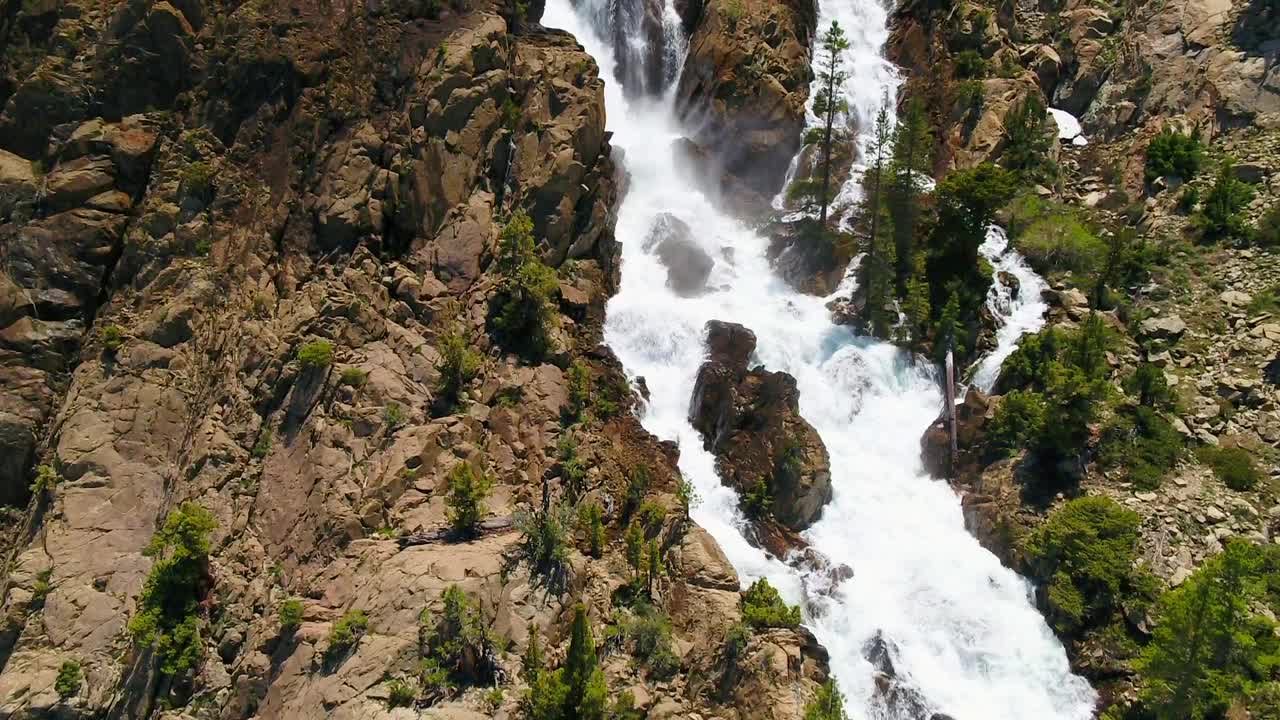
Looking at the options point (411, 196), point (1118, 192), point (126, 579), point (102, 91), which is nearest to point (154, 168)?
point (102, 91)

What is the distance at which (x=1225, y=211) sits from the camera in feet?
141

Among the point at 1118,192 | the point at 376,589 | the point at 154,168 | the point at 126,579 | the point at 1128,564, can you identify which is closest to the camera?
the point at 376,589

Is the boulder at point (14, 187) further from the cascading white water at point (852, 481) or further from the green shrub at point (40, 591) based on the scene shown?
the cascading white water at point (852, 481)

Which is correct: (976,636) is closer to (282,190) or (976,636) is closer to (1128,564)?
(1128,564)

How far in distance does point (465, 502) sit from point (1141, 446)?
2808 centimetres

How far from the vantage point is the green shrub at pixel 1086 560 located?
105 feet

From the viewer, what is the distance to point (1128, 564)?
105ft

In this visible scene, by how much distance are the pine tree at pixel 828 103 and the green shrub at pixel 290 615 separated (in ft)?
111

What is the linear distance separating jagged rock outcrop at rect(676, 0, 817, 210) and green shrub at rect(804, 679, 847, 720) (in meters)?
32.5


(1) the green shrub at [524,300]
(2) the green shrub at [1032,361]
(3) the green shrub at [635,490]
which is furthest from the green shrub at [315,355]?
(2) the green shrub at [1032,361]

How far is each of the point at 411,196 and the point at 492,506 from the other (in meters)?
14.2

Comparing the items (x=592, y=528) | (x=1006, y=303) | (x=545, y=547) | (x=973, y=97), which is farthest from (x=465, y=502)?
(x=973, y=97)

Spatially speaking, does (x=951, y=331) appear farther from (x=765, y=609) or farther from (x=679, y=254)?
(x=765, y=609)

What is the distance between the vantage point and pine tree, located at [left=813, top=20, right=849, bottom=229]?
4775cm
